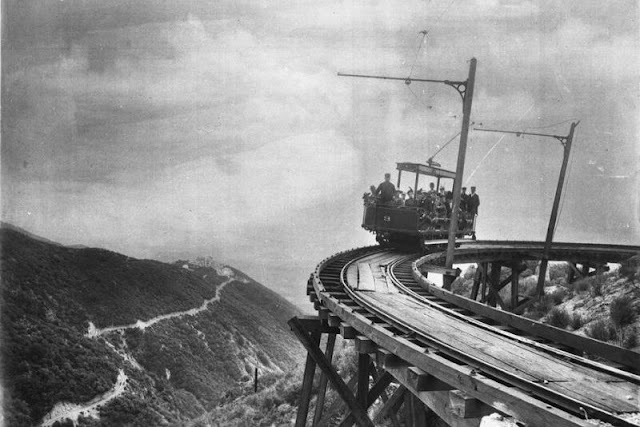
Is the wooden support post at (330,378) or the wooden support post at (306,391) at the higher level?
the wooden support post at (330,378)

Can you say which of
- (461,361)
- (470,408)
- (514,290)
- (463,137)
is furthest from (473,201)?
(470,408)

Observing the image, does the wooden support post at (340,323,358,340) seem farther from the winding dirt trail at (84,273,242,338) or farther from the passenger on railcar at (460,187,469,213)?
the winding dirt trail at (84,273,242,338)

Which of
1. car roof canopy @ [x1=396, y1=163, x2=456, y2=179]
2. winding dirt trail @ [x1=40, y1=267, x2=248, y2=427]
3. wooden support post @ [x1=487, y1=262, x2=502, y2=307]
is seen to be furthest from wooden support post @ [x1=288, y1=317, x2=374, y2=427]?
winding dirt trail @ [x1=40, y1=267, x2=248, y2=427]

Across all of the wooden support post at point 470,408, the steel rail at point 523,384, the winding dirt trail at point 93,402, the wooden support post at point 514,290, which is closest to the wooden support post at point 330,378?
the steel rail at point 523,384

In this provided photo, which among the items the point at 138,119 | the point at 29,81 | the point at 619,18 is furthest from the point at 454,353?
the point at 138,119

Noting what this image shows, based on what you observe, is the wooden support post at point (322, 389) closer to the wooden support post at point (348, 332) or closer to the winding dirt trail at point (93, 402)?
the wooden support post at point (348, 332)
